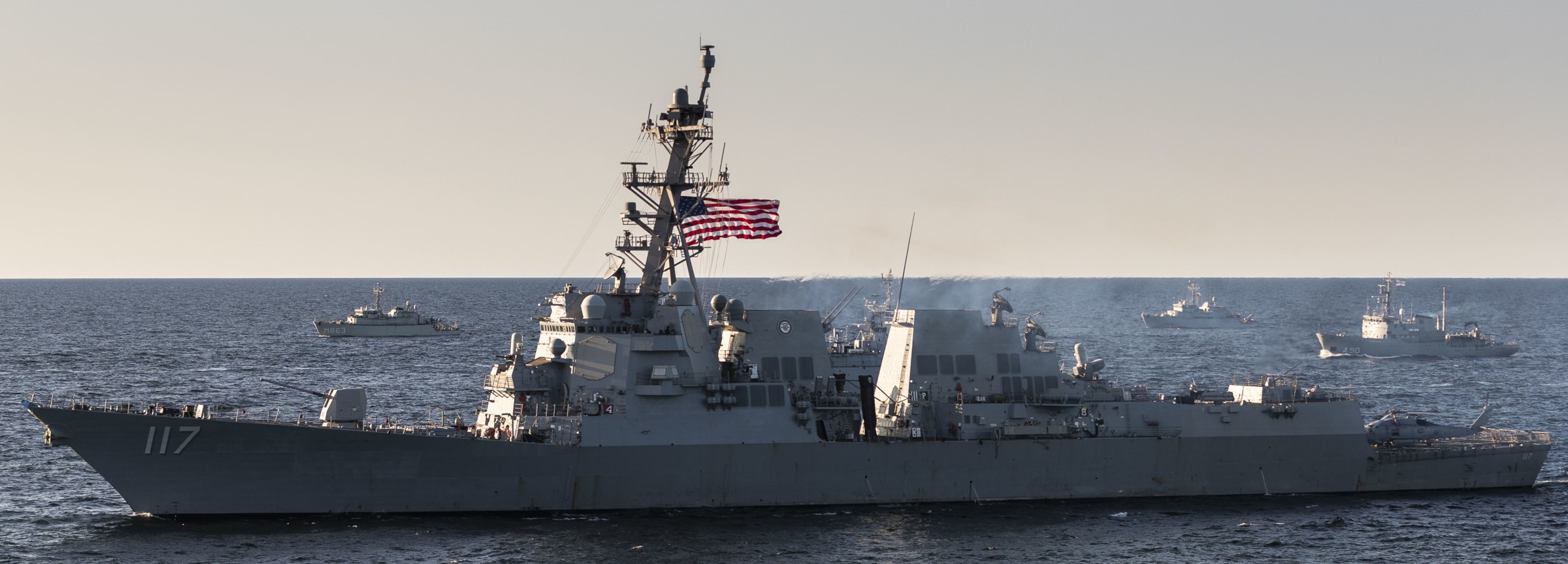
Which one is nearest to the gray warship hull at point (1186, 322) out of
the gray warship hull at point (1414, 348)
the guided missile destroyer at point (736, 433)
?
the gray warship hull at point (1414, 348)

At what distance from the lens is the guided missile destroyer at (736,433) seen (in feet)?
98.7

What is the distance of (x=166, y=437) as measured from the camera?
2942 cm

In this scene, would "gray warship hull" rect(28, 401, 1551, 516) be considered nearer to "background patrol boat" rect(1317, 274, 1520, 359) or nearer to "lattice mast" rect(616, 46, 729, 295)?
"lattice mast" rect(616, 46, 729, 295)

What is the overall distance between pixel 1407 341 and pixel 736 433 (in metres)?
63.4

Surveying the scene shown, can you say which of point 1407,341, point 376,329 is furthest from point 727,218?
point 376,329

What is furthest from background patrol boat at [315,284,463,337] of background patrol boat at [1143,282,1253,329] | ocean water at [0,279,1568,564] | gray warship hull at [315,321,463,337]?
background patrol boat at [1143,282,1253,329]

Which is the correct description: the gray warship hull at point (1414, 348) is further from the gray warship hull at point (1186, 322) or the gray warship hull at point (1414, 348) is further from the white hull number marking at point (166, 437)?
the white hull number marking at point (166, 437)

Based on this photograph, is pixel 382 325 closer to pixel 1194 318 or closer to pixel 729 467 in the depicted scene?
pixel 1194 318

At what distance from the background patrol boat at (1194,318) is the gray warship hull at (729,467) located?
76.6 m

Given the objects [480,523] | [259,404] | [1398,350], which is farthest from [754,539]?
[1398,350]

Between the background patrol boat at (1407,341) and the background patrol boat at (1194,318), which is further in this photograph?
the background patrol boat at (1194,318)

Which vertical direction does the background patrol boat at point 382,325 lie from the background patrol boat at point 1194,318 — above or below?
below

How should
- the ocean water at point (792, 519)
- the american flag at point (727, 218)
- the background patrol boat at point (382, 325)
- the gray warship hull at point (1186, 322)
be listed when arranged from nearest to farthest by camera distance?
the ocean water at point (792, 519)
the american flag at point (727, 218)
the background patrol boat at point (382, 325)
the gray warship hull at point (1186, 322)

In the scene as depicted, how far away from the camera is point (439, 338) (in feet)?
316
